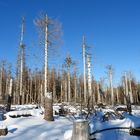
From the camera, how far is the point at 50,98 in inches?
504

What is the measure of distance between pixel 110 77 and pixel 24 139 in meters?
49.3

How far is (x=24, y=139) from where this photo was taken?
8188 mm

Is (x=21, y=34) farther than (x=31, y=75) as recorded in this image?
No

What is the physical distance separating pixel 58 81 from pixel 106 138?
58.1m

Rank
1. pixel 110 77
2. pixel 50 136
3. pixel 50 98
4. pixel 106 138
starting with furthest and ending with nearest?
pixel 110 77
pixel 50 98
pixel 50 136
pixel 106 138

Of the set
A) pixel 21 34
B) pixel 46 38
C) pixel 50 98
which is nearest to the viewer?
pixel 50 98

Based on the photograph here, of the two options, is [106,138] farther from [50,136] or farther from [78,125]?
[78,125]

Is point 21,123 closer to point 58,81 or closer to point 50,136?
point 50,136

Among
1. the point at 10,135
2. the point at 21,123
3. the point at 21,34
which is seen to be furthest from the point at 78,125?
the point at 21,34

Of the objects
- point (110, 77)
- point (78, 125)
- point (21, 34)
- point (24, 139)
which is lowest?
point (24, 139)

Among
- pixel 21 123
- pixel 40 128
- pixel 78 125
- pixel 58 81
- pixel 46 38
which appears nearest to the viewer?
pixel 78 125

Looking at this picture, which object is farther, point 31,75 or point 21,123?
point 31,75

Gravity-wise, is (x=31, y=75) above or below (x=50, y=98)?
above

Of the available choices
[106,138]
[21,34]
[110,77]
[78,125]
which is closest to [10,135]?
[106,138]
